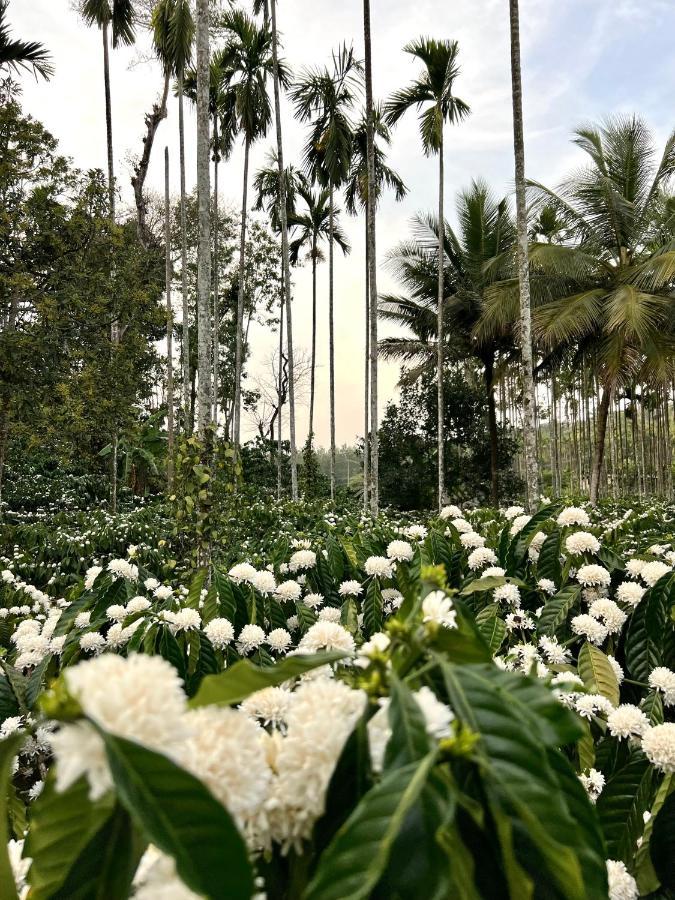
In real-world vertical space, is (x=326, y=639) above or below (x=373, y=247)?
below

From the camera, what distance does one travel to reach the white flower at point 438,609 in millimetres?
499

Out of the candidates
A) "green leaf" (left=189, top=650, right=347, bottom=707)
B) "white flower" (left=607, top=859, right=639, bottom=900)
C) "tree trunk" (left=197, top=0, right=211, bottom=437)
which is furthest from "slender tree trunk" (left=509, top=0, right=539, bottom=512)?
"green leaf" (left=189, top=650, right=347, bottom=707)

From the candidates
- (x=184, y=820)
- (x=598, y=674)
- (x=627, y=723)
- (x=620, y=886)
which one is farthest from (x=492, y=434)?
(x=184, y=820)

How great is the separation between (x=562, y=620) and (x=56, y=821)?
137 cm

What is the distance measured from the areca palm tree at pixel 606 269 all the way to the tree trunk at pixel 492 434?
2.43 metres

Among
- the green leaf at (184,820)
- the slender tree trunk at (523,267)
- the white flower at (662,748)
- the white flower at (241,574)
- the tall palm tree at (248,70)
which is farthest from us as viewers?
the tall palm tree at (248,70)

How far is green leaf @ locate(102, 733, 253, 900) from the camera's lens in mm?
286

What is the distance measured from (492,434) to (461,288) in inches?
174

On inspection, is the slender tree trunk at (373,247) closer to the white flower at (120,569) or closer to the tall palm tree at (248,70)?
the tall palm tree at (248,70)

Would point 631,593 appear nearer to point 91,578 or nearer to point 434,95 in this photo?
point 91,578

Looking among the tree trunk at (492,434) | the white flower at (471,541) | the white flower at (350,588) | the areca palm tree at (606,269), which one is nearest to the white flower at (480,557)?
the white flower at (471,541)

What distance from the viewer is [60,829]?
36cm

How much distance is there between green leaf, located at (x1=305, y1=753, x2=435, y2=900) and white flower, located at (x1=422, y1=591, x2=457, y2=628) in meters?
0.17

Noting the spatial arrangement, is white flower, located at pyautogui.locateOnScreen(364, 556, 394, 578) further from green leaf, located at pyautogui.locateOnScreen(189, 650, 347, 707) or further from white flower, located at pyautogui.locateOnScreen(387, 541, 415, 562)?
green leaf, located at pyautogui.locateOnScreen(189, 650, 347, 707)
